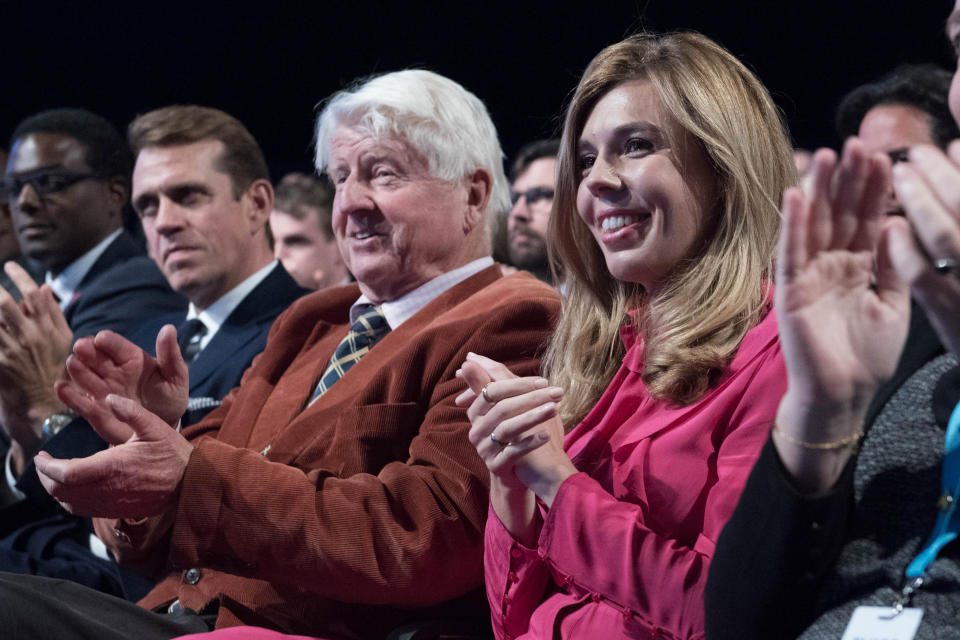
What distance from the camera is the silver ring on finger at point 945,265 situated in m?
0.97

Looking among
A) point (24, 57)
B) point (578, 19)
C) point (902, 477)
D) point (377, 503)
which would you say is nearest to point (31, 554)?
point (377, 503)

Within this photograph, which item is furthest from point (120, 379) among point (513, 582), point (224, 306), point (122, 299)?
point (122, 299)

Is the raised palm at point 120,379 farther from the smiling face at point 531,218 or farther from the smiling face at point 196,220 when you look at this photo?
the smiling face at point 531,218

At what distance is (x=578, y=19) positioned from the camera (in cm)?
513

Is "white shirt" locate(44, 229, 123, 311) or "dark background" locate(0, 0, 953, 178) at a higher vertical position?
"dark background" locate(0, 0, 953, 178)

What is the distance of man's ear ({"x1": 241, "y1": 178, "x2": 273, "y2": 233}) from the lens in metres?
3.44

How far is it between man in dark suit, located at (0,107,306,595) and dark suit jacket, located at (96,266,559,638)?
814 millimetres

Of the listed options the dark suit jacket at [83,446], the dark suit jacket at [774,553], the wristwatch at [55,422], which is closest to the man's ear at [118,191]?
the dark suit jacket at [83,446]

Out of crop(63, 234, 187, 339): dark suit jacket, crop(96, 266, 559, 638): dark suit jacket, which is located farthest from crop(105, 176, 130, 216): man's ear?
crop(96, 266, 559, 638): dark suit jacket

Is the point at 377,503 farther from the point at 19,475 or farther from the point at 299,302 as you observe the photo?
the point at 19,475

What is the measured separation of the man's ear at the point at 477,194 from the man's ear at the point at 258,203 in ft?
3.93

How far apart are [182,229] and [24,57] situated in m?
3.71

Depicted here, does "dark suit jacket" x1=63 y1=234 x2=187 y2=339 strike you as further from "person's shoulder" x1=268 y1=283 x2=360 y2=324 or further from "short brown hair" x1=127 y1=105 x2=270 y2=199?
"person's shoulder" x1=268 y1=283 x2=360 y2=324

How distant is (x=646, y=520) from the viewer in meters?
1.48
